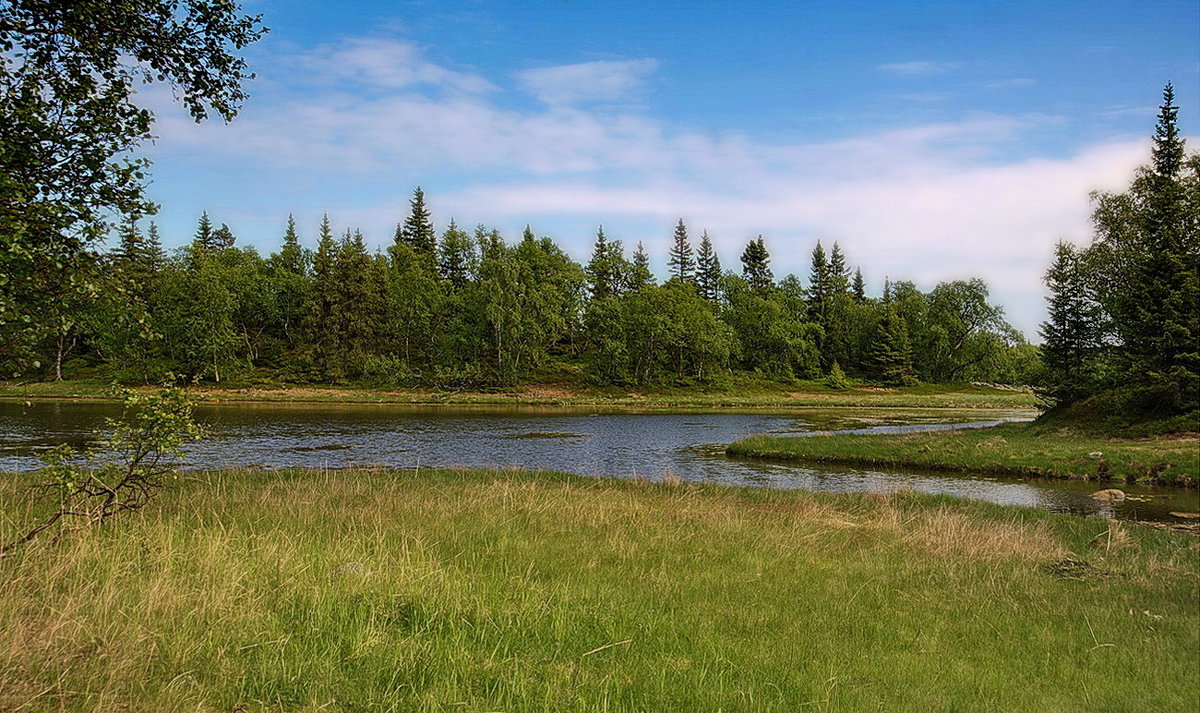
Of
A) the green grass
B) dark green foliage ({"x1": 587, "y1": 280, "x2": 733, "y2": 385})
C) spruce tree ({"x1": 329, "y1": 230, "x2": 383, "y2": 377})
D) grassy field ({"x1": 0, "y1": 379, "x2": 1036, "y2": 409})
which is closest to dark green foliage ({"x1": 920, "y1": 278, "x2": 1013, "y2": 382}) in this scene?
grassy field ({"x1": 0, "y1": 379, "x2": 1036, "y2": 409})

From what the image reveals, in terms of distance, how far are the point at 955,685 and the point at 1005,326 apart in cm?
12274

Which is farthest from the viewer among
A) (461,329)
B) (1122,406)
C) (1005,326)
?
(1005,326)

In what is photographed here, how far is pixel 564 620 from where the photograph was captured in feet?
22.4

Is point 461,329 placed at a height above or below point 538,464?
above

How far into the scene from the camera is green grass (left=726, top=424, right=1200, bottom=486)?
85.9 ft

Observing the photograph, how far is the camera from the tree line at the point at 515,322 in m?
82.1

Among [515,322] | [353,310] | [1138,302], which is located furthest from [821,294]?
[1138,302]

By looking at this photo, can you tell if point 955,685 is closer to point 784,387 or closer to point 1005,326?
point 784,387

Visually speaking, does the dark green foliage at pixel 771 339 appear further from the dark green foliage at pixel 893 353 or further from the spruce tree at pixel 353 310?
the spruce tree at pixel 353 310

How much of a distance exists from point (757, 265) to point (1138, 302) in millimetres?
92525

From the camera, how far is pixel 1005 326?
110812 mm

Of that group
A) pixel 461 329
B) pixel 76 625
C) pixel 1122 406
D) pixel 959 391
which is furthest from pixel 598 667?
pixel 959 391

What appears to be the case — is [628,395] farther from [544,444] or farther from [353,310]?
[544,444]

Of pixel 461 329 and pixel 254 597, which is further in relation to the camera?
pixel 461 329
